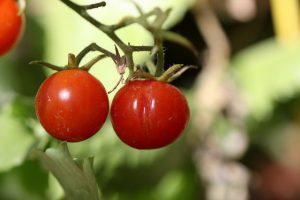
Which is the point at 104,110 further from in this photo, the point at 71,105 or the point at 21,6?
the point at 21,6

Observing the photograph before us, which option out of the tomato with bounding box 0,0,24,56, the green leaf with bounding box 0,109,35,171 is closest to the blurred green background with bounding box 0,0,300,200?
the green leaf with bounding box 0,109,35,171

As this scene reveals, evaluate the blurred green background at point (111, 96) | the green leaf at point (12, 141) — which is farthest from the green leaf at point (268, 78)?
the green leaf at point (12, 141)

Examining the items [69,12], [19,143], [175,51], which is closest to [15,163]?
[19,143]

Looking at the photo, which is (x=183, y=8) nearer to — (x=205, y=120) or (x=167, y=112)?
(x=205, y=120)

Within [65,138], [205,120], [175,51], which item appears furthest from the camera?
[175,51]

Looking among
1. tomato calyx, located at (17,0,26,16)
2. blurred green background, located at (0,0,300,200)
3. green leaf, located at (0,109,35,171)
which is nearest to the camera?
tomato calyx, located at (17,0,26,16)

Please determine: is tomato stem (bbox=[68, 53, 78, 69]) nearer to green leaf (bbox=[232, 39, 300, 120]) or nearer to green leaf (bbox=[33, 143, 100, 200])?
green leaf (bbox=[33, 143, 100, 200])

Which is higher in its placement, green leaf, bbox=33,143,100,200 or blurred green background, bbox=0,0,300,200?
green leaf, bbox=33,143,100,200

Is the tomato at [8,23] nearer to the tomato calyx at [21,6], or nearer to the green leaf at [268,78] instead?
the tomato calyx at [21,6]
